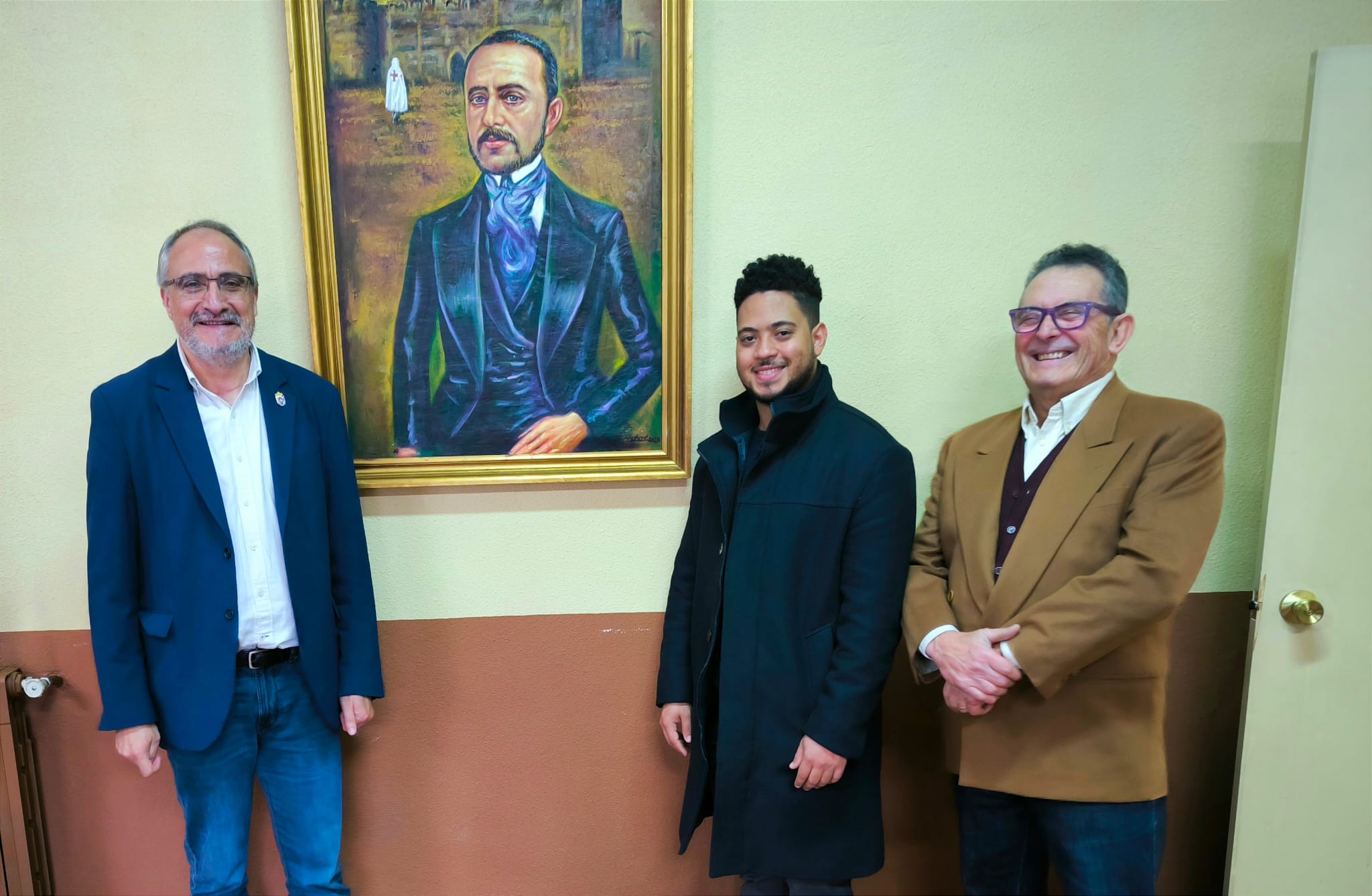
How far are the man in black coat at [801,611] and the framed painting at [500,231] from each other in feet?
1.15

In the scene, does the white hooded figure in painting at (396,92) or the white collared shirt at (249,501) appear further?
the white hooded figure in painting at (396,92)

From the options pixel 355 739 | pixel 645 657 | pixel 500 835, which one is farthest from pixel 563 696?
pixel 355 739

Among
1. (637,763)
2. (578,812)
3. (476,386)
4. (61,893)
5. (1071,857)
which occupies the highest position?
(476,386)

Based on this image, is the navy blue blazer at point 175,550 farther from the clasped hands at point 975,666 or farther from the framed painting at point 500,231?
the clasped hands at point 975,666

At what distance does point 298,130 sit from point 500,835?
6.21 ft

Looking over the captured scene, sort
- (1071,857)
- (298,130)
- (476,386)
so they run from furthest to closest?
(476,386)
(298,130)
(1071,857)

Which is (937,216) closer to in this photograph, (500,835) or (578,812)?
(578,812)

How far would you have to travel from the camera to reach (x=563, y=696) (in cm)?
187

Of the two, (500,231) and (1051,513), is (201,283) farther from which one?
(1051,513)

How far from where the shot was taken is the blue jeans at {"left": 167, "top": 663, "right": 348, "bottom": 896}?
1.53m

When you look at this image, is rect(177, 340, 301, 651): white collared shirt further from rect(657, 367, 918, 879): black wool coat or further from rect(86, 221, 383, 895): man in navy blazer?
rect(657, 367, 918, 879): black wool coat

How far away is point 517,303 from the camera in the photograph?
1.75 meters

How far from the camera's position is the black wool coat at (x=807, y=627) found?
4.67 ft

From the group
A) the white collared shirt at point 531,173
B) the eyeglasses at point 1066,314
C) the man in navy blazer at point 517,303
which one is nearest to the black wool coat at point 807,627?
the eyeglasses at point 1066,314
